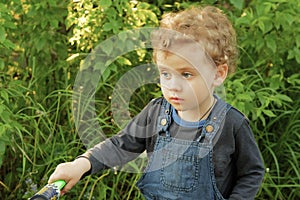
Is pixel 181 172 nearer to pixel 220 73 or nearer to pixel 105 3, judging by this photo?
pixel 220 73

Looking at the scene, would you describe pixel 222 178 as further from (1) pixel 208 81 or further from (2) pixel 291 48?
(2) pixel 291 48

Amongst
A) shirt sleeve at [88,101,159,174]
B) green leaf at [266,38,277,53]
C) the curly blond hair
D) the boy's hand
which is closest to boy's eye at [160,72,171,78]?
the curly blond hair

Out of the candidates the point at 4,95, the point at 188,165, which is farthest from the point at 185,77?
the point at 4,95

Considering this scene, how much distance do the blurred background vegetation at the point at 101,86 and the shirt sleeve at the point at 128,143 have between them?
976mm

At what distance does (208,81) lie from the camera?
203 centimetres

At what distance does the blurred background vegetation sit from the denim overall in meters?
1.09

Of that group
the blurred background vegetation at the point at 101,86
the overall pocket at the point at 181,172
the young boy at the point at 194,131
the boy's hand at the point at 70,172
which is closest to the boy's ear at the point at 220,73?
the young boy at the point at 194,131

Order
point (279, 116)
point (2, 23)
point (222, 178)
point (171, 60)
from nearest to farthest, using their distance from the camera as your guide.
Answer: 1. point (171, 60)
2. point (222, 178)
3. point (2, 23)
4. point (279, 116)

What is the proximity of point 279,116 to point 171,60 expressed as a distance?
168 centimetres

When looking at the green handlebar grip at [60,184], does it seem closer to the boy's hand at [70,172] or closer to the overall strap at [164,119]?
the boy's hand at [70,172]

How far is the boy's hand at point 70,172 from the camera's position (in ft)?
6.33

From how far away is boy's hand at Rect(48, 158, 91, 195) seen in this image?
1930 mm

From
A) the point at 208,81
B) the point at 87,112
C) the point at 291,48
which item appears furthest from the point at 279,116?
the point at 208,81

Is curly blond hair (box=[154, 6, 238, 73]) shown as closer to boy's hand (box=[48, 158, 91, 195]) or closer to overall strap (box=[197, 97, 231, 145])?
overall strap (box=[197, 97, 231, 145])
